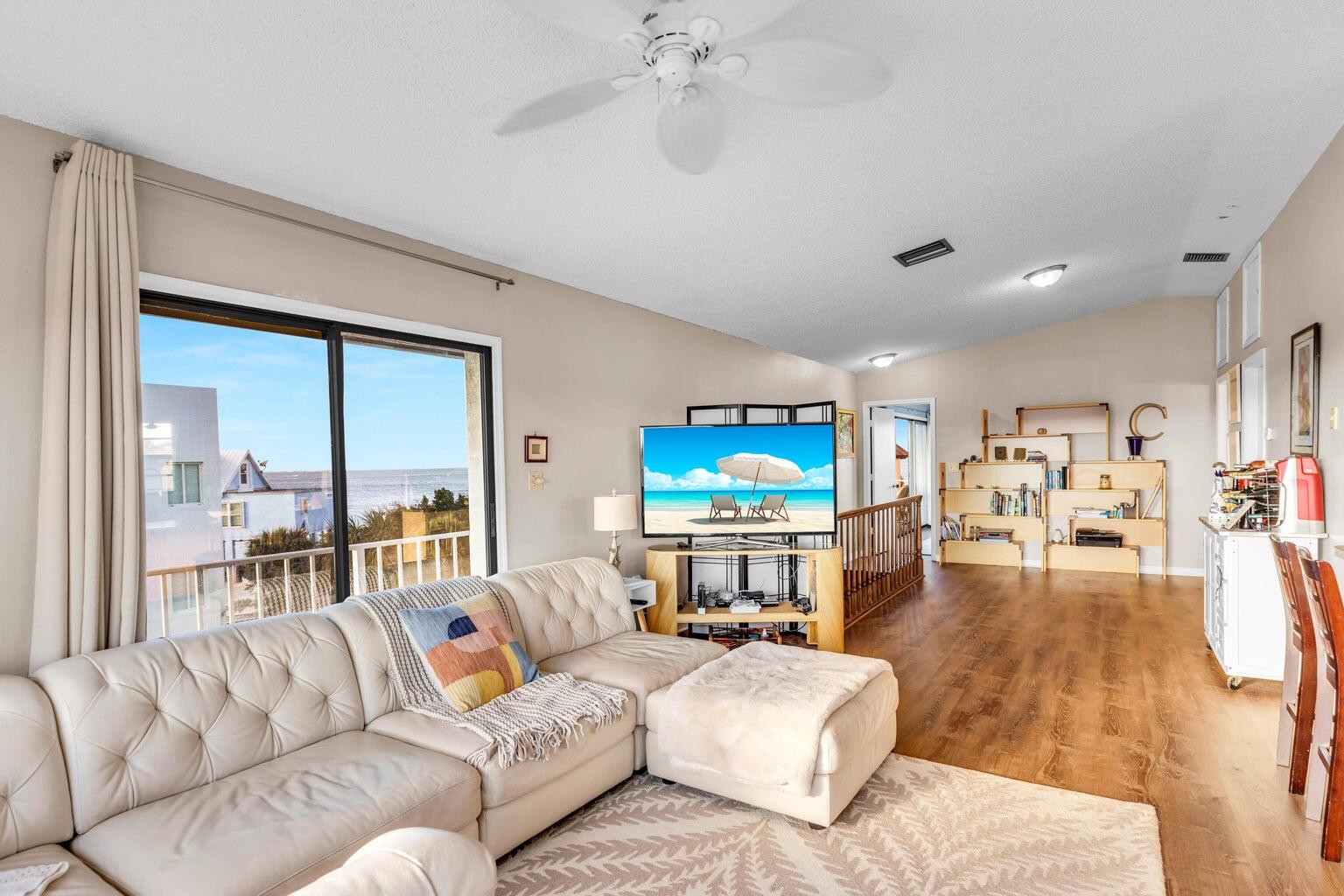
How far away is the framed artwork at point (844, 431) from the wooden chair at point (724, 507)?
373 cm

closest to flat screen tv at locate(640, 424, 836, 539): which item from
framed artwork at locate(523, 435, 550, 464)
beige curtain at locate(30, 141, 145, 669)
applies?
framed artwork at locate(523, 435, 550, 464)

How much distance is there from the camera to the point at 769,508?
485 cm

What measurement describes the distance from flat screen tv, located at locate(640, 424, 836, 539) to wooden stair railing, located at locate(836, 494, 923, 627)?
56 centimetres

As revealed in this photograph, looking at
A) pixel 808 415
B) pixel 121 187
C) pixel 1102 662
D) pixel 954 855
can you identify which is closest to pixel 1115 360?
pixel 808 415

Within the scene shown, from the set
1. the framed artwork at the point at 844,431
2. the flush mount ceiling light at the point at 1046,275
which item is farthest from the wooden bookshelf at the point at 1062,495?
the flush mount ceiling light at the point at 1046,275

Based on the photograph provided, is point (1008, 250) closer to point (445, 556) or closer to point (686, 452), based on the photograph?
point (686, 452)

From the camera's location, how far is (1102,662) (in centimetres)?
445

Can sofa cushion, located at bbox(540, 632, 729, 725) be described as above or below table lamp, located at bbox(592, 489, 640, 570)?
below

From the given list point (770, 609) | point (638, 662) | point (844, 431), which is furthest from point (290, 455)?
point (844, 431)

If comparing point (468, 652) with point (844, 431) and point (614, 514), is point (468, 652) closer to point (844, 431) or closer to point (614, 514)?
point (614, 514)

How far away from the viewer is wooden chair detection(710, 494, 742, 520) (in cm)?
481

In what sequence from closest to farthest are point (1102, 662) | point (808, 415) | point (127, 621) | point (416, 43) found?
point (416, 43)
point (127, 621)
point (1102, 662)
point (808, 415)

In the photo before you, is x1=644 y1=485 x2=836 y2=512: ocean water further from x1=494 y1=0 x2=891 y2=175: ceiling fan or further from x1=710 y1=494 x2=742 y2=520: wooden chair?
x1=494 y1=0 x2=891 y2=175: ceiling fan

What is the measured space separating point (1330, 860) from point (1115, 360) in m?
6.49
